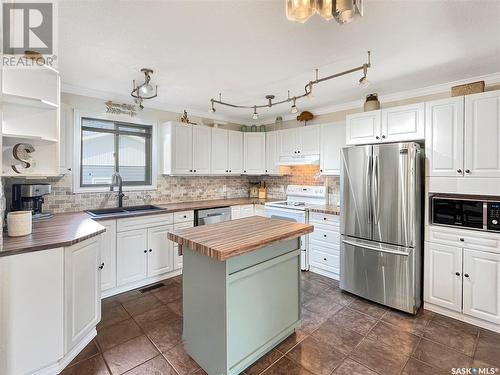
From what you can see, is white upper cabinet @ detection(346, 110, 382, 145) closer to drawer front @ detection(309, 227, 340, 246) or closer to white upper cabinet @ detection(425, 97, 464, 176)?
white upper cabinet @ detection(425, 97, 464, 176)

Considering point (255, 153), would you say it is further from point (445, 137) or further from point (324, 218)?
point (445, 137)

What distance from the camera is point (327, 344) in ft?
7.09

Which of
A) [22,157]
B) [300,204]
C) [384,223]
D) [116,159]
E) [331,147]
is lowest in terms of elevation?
[384,223]

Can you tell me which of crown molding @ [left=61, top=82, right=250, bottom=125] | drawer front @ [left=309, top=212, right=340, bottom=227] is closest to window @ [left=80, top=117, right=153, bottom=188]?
crown molding @ [left=61, top=82, right=250, bottom=125]

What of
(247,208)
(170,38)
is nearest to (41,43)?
→ (170,38)

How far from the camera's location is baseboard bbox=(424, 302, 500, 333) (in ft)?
7.73

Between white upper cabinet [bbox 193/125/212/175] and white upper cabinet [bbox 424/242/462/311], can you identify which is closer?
white upper cabinet [bbox 424/242/462/311]

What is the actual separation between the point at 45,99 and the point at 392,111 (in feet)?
11.5

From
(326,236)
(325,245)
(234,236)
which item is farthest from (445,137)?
(234,236)

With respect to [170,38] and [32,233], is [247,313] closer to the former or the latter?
[32,233]

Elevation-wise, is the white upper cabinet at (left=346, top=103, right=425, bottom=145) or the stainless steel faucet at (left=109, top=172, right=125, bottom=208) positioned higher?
the white upper cabinet at (left=346, top=103, right=425, bottom=145)

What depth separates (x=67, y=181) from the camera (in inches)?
125

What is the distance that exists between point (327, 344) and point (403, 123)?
2442mm

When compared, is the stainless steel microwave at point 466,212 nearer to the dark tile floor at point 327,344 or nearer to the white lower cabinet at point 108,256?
the dark tile floor at point 327,344
